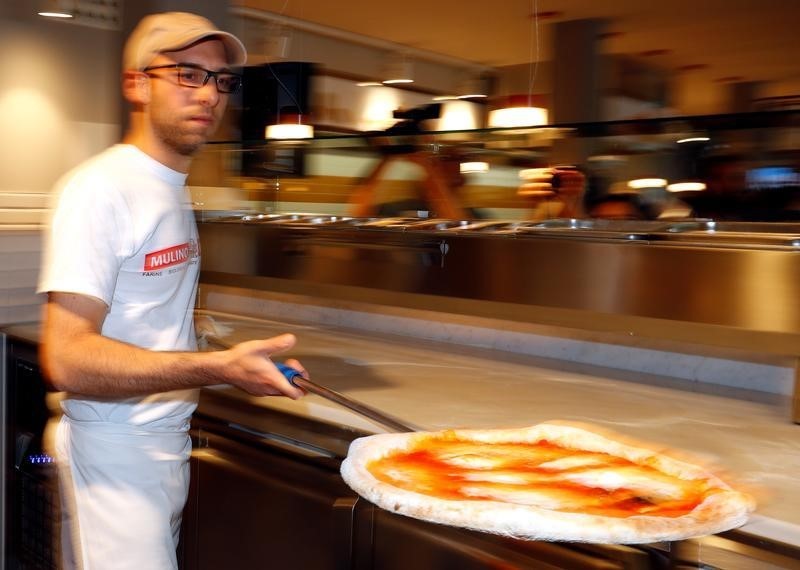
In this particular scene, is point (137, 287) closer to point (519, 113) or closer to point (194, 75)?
point (194, 75)

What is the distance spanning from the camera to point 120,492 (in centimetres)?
142

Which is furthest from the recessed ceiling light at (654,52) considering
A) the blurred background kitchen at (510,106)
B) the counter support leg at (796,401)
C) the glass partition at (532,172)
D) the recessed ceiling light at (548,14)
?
the counter support leg at (796,401)

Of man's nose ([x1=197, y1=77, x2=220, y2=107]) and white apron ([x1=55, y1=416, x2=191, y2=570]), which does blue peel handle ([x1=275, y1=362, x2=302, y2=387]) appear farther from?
man's nose ([x1=197, y1=77, x2=220, y2=107])

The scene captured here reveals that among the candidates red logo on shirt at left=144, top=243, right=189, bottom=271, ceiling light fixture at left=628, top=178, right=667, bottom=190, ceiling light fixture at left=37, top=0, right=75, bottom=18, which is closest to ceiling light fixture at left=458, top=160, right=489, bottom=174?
ceiling light fixture at left=628, top=178, right=667, bottom=190

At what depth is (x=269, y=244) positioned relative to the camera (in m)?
2.47

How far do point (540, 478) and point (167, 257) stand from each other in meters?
0.68

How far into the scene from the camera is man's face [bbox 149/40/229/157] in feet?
4.53

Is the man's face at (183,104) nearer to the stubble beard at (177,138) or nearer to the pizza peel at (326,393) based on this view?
the stubble beard at (177,138)

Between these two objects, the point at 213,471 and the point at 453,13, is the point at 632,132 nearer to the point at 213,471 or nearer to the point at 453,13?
the point at 453,13

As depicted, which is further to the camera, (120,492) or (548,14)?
(548,14)

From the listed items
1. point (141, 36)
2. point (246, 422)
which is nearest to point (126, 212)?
point (141, 36)

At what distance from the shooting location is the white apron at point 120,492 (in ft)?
4.62

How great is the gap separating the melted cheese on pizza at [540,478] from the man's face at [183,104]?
2.00 ft

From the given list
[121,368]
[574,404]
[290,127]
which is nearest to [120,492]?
[121,368]
